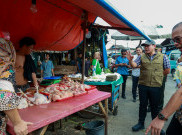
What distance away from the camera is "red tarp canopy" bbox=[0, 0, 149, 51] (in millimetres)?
2730

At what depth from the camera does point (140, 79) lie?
367cm

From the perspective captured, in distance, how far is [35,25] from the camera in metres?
3.51

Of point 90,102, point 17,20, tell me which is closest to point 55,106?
point 90,102

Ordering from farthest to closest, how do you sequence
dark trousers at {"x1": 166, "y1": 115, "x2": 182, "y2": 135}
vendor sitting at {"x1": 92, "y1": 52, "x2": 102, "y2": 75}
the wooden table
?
vendor sitting at {"x1": 92, "y1": 52, "x2": 102, "y2": 75}, dark trousers at {"x1": 166, "y1": 115, "x2": 182, "y2": 135}, the wooden table

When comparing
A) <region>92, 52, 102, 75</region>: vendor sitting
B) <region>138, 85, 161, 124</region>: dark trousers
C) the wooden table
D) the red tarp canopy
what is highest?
the red tarp canopy

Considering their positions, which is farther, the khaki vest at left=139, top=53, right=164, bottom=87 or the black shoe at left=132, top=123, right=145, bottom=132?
the black shoe at left=132, top=123, right=145, bottom=132

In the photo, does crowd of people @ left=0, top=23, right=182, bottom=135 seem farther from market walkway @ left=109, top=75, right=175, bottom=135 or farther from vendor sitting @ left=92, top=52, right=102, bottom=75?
market walkway @ left=109, top=75, right=175, bottom=135

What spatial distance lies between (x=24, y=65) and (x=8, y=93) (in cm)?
195

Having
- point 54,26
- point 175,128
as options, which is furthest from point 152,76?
point 54,26

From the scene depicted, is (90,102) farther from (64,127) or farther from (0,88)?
(64,127)

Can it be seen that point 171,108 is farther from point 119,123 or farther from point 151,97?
point 119,123

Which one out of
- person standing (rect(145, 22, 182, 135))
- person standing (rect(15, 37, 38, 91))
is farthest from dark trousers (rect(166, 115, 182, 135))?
person standing (rect(15, 37, 38, 91))

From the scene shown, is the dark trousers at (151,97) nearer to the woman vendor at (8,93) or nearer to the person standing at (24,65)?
the person standing at (24,65)

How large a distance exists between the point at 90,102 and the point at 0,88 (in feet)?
5.11
